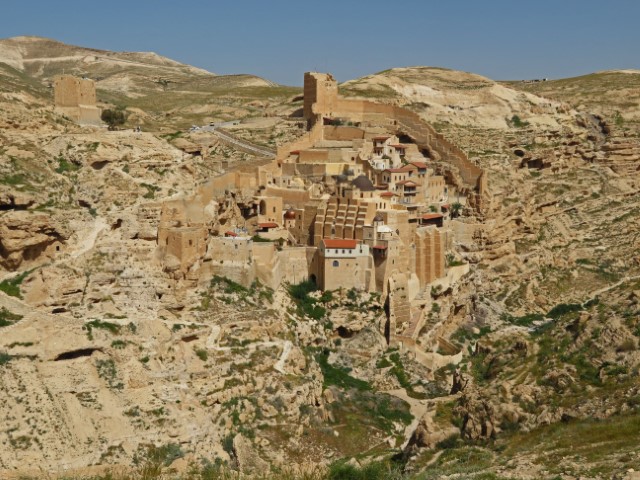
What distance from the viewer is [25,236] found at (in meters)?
32.0

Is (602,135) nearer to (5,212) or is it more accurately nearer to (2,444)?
(5,212)

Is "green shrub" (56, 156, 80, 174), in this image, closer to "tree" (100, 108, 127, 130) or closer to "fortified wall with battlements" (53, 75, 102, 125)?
"fortified wall with battlements" (53, 75, 102, 125)

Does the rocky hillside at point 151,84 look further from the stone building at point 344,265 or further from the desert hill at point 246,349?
the stone building at point 344,265

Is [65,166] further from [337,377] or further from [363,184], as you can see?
[337,377]

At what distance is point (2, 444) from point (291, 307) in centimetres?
1528

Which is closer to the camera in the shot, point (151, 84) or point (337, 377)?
point (337, 377)

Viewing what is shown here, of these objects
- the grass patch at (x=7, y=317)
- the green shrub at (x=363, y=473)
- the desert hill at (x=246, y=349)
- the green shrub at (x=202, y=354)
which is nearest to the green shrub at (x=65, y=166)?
the desert hill at (x=246, y=349)

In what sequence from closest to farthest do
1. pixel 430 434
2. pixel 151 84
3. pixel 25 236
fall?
1. pixel 430 434
2. pixel 25 236
3. pixel 151 84

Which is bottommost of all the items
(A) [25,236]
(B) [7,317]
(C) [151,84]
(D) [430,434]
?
(D) [430,434]

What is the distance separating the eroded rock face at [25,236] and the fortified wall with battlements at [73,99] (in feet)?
35.4

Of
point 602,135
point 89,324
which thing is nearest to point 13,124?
point 89,324

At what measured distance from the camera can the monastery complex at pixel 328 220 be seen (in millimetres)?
36219

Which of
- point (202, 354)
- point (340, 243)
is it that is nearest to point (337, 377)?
point (340, 243)

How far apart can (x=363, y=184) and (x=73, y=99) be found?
16.0 m
